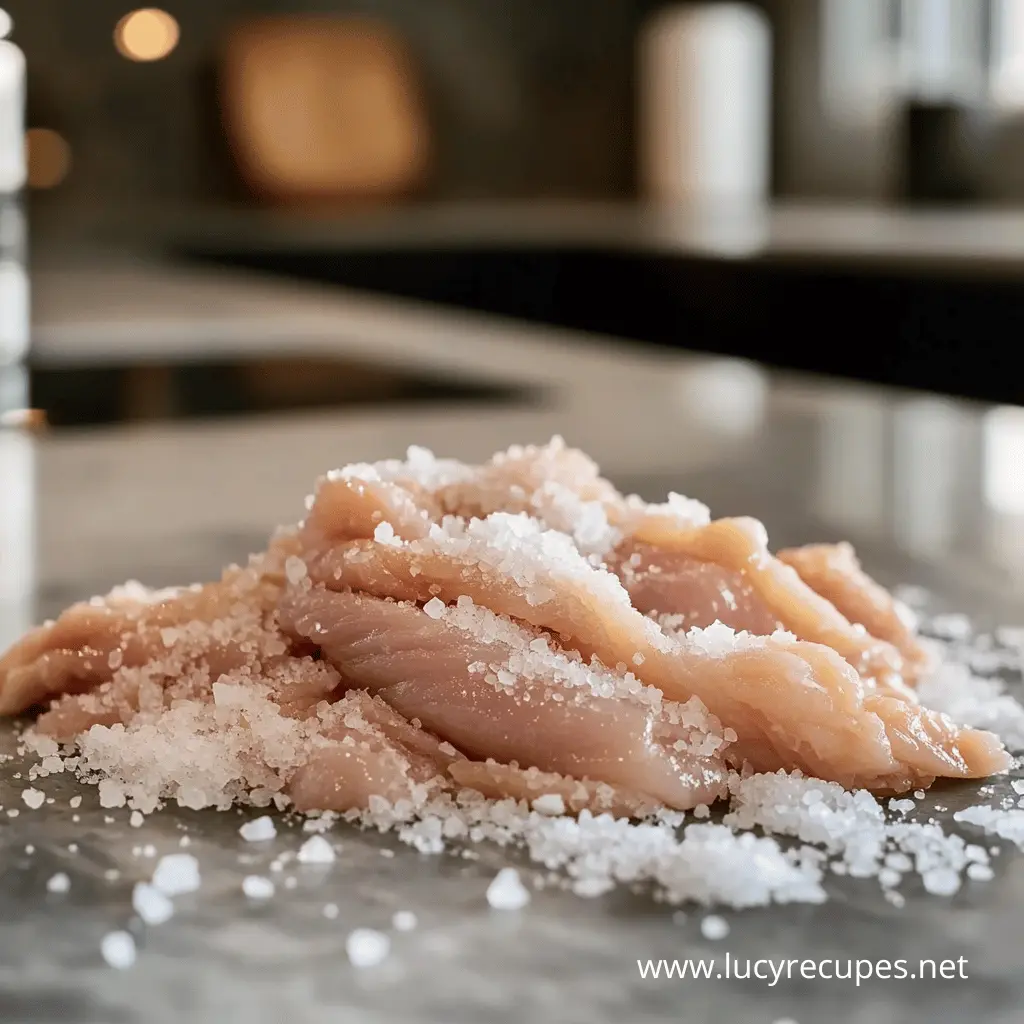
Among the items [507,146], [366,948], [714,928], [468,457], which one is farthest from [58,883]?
[507,146]

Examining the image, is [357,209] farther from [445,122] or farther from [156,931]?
[156,931]

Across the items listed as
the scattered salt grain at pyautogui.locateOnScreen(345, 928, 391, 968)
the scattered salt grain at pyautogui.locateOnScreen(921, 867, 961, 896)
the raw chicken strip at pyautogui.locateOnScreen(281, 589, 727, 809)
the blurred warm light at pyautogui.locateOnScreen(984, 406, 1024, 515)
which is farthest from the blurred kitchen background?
the scattered salt grain at pyautogui.locateOnScreen(345, 928, 391, 968)

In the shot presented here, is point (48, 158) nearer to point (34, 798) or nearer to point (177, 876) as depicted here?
point (34, 798)

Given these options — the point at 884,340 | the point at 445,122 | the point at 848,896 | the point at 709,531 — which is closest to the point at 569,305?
the point at 884,340

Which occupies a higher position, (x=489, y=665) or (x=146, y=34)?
(x=146, y=34)

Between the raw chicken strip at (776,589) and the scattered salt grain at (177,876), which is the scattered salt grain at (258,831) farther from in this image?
the raw chicken strip at (776,589)

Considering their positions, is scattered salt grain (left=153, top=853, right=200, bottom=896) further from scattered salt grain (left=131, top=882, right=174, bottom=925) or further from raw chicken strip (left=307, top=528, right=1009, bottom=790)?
raw chicken strip (left=307, top=528, right=1009, bottom=790)

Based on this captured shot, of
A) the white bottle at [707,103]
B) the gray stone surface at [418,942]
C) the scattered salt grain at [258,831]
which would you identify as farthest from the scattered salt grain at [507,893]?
the white bottle at [707,103]
